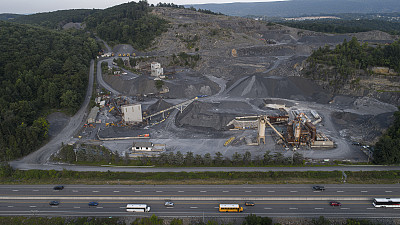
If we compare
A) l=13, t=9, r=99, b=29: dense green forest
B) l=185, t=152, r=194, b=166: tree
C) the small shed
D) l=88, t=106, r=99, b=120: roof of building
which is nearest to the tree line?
l=185, t=152, r=194, b=166: tree

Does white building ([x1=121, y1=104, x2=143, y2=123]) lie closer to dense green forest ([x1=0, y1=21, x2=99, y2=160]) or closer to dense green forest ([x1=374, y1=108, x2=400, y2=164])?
dense green forest ([x1=0, y1=21, x2=99, y2=160])

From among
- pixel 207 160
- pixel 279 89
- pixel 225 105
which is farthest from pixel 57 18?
pixel 207 160

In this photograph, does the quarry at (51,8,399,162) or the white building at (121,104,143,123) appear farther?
the white building at (121,104,143,123)

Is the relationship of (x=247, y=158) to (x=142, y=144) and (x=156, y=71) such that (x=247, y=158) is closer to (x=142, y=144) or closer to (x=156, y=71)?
(x=142, y=144)

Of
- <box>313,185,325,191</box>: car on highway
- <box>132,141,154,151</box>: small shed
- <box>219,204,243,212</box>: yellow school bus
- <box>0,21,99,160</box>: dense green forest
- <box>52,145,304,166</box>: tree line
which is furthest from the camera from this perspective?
<box>0,21,99,160</box>: dense green forest

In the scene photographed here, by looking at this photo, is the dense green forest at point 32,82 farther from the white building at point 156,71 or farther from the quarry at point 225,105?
the white building at point 156,71

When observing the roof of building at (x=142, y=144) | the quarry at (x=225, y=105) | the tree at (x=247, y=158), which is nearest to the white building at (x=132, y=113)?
the quarry at (x=225, y=105)
